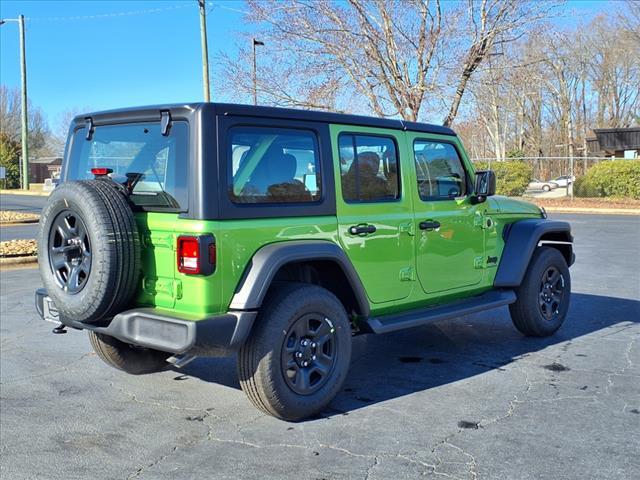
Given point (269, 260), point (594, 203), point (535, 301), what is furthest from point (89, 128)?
point (594, 203)

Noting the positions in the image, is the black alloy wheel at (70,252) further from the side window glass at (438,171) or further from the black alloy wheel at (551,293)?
the black alloy wheel at (551,293)

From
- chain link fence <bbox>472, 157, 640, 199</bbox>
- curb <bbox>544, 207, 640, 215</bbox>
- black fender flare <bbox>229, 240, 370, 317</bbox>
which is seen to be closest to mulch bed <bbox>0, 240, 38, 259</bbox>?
black fender flare <bbox>229, 240, 370, 317</bbox>

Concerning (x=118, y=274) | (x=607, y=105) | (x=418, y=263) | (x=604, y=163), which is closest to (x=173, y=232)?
(x=118, y=274)

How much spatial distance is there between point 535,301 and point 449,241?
1.31 meters

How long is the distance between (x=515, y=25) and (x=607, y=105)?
4518 cm

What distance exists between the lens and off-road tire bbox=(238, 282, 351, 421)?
407cm

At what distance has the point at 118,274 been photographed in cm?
394

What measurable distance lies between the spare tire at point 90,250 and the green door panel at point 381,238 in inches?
56.7

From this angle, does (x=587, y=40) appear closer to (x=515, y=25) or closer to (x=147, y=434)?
(x=515, y=25)

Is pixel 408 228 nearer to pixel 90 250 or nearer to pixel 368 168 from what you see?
pixel 368 168

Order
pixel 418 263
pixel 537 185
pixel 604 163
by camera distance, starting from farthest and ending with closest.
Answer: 1. pixel 537 185
2. pixel 604 163
3. pixel 418 263

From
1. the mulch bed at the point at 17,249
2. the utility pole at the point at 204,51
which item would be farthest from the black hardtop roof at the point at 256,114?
the utility pole at the point at 204,51

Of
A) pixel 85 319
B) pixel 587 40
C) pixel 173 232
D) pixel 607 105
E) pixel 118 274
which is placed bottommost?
pixel 85 319

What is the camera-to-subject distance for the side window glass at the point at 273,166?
4098 mm
